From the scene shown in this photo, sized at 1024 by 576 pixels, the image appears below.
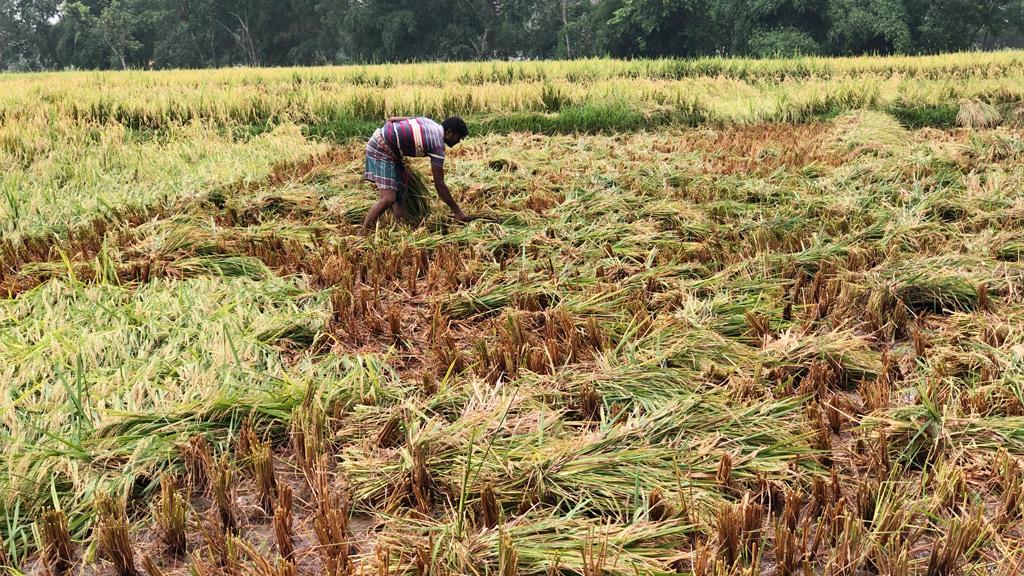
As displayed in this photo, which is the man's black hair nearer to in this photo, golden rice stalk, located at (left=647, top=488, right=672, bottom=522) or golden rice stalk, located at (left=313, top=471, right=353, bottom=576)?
golden rice stalk, located at (left=313, top=471, right=353, bottom=576)

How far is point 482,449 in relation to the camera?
2.06 meters

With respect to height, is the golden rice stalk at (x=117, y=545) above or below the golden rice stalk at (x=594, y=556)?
above

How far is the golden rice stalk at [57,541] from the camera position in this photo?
170 cm

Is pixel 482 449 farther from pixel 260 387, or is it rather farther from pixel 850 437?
pixel 850 437

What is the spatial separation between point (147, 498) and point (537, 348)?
4.65 feet

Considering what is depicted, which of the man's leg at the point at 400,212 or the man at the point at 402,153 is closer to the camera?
the man at the point at 402,153

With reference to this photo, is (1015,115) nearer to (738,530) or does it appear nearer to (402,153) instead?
(402,153)

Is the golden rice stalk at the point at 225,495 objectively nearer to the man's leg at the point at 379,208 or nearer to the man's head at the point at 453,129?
the man's leg at the point at 379,208

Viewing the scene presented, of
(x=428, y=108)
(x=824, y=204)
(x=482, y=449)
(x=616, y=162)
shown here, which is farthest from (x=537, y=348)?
(x=428, y=108)

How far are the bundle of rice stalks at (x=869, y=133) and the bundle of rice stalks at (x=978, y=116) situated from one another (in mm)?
1047

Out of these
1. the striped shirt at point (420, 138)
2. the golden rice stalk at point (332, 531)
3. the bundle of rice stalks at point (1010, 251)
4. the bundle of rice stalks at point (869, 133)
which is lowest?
the golden rice stalk at point (332, 531)

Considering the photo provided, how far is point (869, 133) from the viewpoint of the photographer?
6.95 meters

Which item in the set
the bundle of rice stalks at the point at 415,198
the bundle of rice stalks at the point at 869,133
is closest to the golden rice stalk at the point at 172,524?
the bundle of rice stalks at the point at 415,198

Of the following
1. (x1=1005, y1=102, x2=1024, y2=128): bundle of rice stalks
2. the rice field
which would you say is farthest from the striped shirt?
(x1=1005, y1=102, x2=1024, y2=128): bundle of rice stalks
